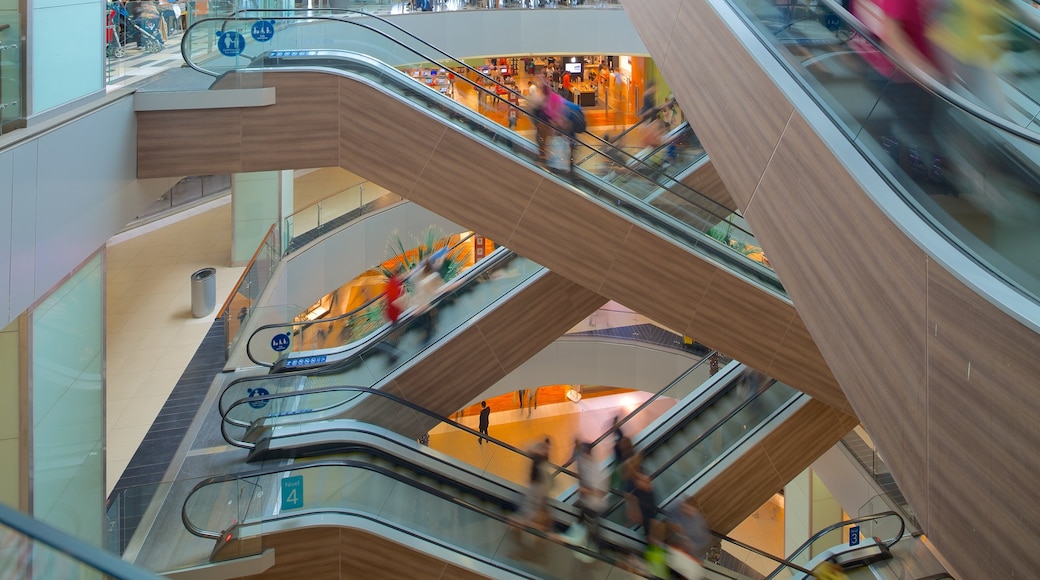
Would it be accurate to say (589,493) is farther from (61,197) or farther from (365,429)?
(61,197)

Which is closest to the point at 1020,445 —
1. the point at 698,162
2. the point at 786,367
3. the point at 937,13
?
the point at 937,13

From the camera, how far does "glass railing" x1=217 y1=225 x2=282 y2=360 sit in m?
11.4

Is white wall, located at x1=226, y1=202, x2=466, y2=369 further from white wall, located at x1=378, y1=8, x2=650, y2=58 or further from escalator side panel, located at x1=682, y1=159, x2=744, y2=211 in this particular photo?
escalator side panel, located at x1=682, y1=159, x2=744, y2=211

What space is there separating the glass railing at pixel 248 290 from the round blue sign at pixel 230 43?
4.46m

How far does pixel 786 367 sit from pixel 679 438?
8.18 ft

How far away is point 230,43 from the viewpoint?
25.5ft

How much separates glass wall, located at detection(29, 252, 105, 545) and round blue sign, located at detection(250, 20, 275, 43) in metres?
2.63

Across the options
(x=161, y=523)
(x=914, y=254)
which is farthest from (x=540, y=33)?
(x=914, y=254)

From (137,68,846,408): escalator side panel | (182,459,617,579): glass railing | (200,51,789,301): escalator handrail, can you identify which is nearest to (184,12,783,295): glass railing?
(200,51,789,301): escalator handrail

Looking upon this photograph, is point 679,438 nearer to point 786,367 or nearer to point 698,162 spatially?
point 786,367

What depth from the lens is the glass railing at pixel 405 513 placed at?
25.6 feet

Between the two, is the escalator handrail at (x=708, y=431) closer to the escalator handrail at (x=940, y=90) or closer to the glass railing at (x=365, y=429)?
the glass railing at (x=365, y=429)

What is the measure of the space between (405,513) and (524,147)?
401 centimetres

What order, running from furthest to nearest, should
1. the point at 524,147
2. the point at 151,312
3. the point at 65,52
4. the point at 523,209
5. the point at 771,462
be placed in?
the point at 151,312, the point at 771,462, the point at 524,147, the point at 523,209, the point at 65,52
